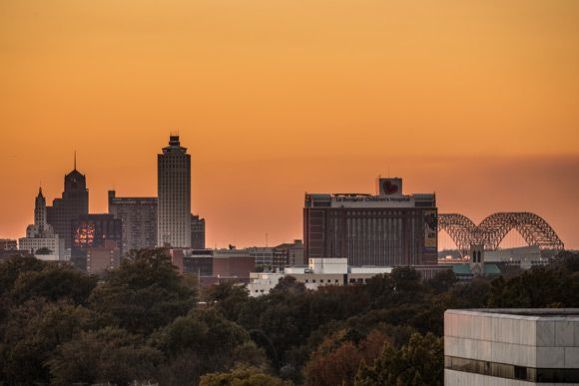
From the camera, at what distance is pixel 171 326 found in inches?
5866

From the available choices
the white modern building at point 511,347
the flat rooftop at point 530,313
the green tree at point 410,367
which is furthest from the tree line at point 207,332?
the white modern building at point 511,347

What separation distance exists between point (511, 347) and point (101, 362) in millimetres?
55482

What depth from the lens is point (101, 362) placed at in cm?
13250

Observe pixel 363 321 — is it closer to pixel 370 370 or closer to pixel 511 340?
pixel 370 370

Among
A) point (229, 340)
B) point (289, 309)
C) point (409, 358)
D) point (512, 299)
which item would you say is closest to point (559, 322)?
point (409, 358)

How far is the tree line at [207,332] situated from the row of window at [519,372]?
12.4m

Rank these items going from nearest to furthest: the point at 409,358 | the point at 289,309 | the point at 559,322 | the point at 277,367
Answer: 1. the point at 559,322
2. the point at 409,358
3. the point at 277,367
4. the point at 289,309

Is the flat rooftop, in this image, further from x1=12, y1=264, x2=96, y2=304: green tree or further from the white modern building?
x1=12, y1=264, x2=96, y2=304: green tree

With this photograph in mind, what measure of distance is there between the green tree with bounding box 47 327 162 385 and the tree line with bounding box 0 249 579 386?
3.4 inches

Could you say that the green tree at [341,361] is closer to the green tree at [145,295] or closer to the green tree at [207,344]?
the green tree at [207,344]

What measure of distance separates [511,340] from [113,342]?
200 ft

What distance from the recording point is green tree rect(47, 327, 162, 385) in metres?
131

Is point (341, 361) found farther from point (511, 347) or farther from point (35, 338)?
point (511, 347)

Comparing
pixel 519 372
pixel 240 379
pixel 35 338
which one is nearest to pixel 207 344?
pixel 35 338
